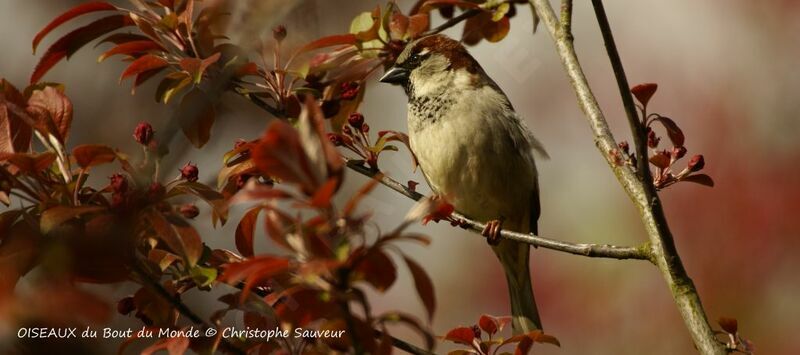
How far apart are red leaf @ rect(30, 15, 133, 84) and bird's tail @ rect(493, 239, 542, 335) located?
196 cm

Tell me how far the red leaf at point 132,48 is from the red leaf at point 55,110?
0.32 m

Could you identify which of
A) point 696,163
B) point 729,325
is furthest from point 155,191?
point 696,163

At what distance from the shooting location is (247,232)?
1.90 m

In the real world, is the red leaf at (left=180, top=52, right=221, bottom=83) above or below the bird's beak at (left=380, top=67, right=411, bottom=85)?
above

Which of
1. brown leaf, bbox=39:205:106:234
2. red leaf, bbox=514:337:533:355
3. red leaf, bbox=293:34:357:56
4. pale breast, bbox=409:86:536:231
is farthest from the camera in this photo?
pale breast, bbox=409:86:536:231

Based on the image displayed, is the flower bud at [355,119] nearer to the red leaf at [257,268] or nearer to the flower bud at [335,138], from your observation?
the flower bud at [335,138]

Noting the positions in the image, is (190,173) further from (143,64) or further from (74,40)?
(74,40)

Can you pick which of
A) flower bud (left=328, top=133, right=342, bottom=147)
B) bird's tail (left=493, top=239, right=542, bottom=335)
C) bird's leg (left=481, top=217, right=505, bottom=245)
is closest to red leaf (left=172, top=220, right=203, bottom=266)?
flower bud (left=328, top=133, right=342, bottom=147)

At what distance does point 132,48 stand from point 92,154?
0.54 metres

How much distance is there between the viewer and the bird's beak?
3564 millimetres

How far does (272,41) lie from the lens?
2.23 meters

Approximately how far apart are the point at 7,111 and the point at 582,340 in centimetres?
384

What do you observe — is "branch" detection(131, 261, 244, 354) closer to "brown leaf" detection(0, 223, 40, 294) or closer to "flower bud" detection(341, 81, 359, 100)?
"brown leaf" detection(0, 223, 40, 294)

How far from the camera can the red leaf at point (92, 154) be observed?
158 centimetres
